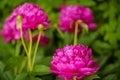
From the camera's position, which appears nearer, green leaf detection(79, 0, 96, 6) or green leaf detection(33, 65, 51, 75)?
green leaf detection(33, 65, 51, 75)

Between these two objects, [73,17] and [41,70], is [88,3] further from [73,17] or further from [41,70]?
[41,70]

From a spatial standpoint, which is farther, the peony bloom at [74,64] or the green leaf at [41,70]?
the green leaf at [41,70]

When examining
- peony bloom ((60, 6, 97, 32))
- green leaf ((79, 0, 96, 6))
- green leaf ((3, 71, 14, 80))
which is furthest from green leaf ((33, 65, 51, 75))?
green leaf ((79, 0, 96, 6))

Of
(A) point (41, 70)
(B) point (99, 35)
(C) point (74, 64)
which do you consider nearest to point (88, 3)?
(B) point (99, 35)

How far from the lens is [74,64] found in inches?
46.2

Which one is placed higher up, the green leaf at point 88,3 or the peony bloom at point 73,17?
the green leaf at point 88,3

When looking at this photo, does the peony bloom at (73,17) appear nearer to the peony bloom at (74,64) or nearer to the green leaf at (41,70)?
the green leaf at (41,70)

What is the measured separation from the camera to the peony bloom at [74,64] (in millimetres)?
1169

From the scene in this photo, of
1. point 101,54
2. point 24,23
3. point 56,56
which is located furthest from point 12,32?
point 56,56

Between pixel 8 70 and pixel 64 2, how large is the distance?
0.86 meters

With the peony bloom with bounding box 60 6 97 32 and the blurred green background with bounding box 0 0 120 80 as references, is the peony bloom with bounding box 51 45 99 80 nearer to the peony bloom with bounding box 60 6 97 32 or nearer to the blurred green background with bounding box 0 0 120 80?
the blurred green background with bounding box 0 0 120 80

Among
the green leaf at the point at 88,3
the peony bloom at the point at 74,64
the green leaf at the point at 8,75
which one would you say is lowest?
the green leaf at the point at 8,75

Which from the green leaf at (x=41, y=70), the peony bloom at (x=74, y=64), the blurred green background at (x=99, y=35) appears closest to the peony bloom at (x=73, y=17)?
the blurred green background at (x=99, y=35)

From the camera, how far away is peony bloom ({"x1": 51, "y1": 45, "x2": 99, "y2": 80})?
1169mm
